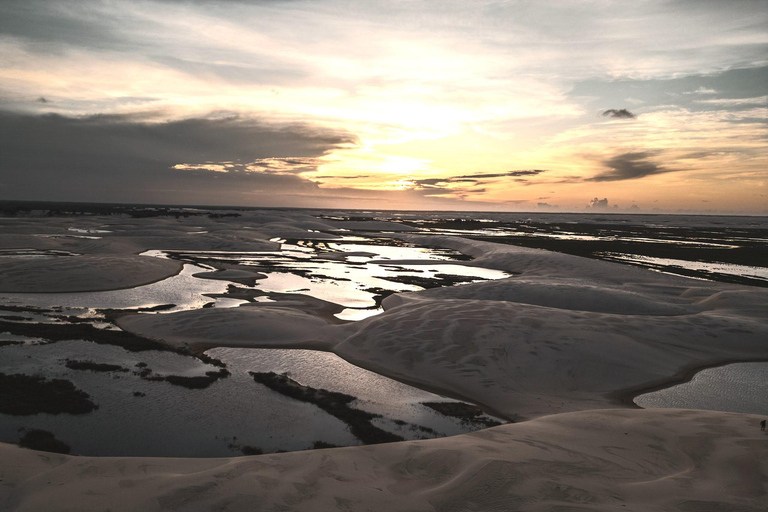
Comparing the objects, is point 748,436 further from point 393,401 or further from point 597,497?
point 393,401

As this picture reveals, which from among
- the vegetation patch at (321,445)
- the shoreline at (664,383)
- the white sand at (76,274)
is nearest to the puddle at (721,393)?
the shoreline at (664,383)

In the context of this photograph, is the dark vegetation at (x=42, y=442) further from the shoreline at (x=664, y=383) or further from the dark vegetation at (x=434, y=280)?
the dark vegetation at (x=434, y=280)

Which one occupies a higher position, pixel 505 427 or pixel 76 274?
pixel 76 274

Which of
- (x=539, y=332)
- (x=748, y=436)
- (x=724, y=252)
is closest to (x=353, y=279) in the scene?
(x=539, y=332)

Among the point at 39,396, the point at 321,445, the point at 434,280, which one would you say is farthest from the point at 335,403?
the point at 434,280

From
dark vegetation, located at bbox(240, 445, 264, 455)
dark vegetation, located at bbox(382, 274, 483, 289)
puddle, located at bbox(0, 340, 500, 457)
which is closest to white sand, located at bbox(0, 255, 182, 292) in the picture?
puddle, located at bbox(0, 340, 500, 457)

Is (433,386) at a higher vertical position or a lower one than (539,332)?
lower

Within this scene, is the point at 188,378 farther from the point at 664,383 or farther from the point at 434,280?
the point at 434,280
